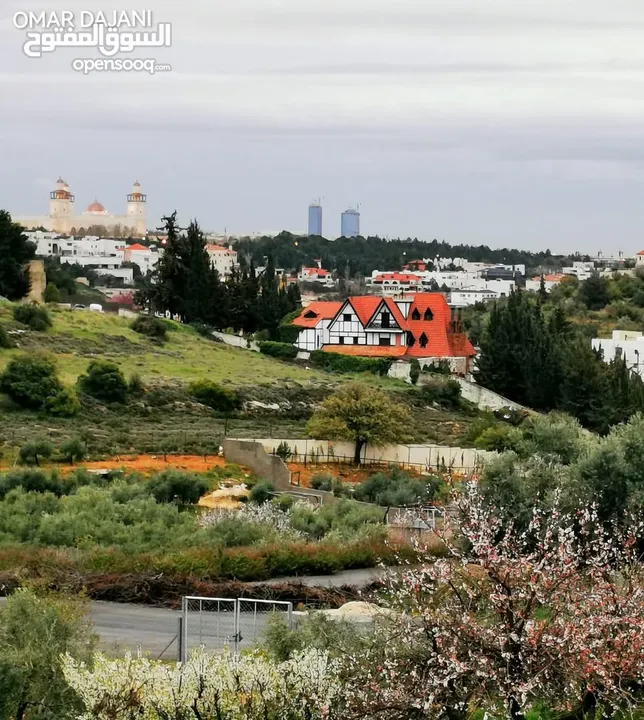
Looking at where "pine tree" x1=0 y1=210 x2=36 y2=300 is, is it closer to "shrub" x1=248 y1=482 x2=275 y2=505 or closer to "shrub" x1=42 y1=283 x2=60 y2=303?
"shrub" x1=42 y1=283 x2=60 y2=303

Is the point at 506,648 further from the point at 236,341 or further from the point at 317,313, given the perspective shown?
the point at 317,313

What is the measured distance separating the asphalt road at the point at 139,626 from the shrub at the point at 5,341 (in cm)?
2672

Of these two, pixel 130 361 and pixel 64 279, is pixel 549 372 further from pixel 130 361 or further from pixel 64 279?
pixel 64 279

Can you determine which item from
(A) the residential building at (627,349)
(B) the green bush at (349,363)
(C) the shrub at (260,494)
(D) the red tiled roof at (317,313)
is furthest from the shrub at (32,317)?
(A) the residential building at (627,349)

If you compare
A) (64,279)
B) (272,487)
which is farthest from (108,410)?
(64,279)

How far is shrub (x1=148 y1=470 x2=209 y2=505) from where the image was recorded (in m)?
26.6

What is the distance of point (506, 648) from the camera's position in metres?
10.6

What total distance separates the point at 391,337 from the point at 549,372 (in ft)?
25.8

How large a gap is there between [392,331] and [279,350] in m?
4.57

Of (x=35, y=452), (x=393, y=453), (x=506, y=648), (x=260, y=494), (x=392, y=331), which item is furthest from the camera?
(x=392, y=331)

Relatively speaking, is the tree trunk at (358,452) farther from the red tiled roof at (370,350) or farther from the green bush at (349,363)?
the red tiled roof at (370,350)

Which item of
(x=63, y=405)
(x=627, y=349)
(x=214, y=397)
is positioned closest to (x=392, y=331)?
(x=627, y=349)

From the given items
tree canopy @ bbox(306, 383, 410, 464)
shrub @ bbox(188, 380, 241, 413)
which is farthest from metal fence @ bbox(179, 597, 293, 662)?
shrub @ bbox(188, 380, 241, 413)

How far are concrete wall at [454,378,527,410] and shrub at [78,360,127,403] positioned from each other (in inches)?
563
